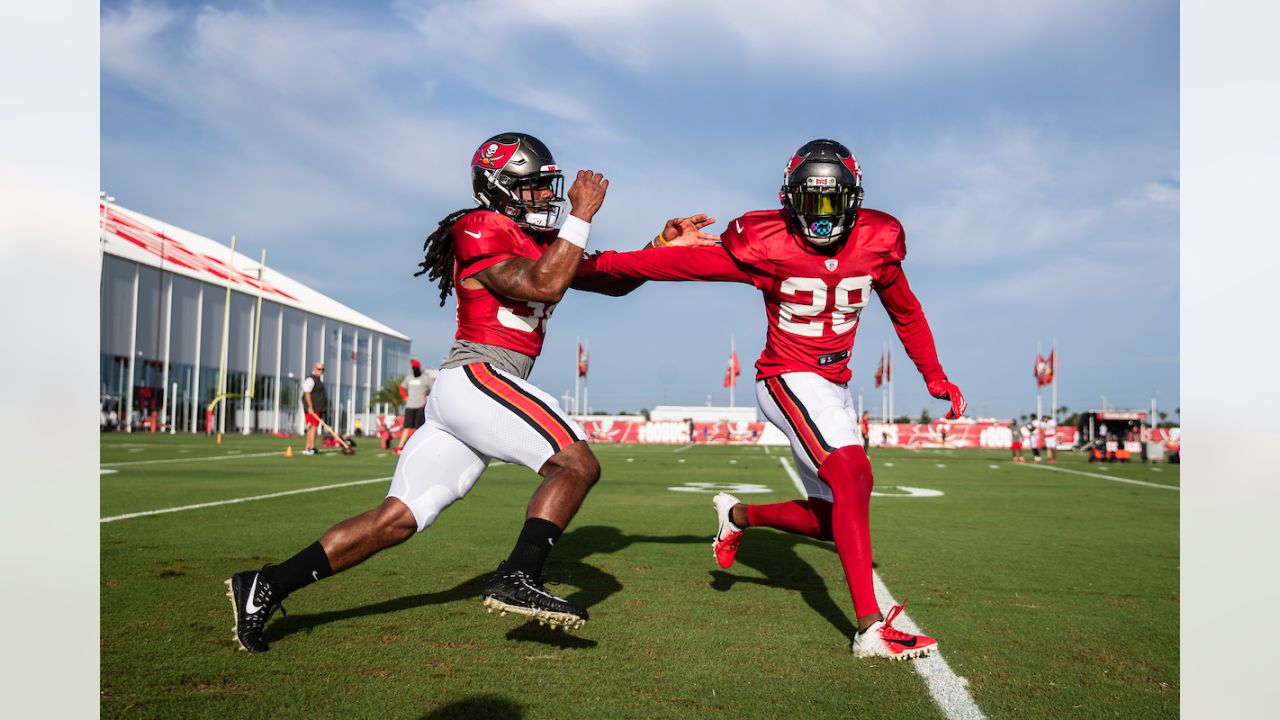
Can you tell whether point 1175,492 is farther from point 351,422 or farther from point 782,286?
point 351,422

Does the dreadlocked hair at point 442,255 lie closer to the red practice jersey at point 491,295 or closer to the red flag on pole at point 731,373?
the red practice jersey at point 491,295

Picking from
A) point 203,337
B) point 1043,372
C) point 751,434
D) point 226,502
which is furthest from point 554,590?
point 1043,372

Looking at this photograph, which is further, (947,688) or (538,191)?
(538,191)

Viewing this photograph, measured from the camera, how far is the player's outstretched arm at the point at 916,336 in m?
4.85

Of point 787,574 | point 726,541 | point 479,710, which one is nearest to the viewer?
point 479,710

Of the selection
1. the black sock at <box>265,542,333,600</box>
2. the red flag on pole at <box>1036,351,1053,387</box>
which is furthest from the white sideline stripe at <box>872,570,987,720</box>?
the red flag on pole at <box>1036,351,1053,387</box>

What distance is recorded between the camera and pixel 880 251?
14.9 feet

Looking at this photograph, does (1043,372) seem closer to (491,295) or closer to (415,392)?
(415,392)

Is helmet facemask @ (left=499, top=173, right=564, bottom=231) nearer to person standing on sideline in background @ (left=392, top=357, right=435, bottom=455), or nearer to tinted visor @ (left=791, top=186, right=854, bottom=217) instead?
tinted visor @ (left=791, top=186, right=854, bottom=217)

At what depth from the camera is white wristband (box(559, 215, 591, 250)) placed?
12.5 feet

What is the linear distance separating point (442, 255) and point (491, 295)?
1.85 ft

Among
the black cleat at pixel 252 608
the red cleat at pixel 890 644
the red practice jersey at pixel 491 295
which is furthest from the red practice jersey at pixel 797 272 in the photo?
the black cleat at pixel 252 608

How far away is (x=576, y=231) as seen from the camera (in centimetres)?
382
